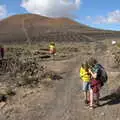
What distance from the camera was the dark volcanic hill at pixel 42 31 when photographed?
7400 centimetres

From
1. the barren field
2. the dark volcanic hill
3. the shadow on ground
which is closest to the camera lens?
the barren field

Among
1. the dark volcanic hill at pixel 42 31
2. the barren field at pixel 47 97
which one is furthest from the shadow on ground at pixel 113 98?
the dark volcanic hill at pixel 42 31

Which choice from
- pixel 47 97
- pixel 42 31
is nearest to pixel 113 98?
pixel 47 97

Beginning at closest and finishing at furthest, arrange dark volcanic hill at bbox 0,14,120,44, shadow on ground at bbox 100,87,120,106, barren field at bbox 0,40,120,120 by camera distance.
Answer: barren field at bbox 0,40,120,120 < shadow on ground at bbox 100,87,120,106 < dark volcanic hill at bbox 0,14,120,44

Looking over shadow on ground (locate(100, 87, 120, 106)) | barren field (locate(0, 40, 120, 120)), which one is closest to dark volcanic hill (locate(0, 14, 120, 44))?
barren field (locate(0, 40, 120, 120))

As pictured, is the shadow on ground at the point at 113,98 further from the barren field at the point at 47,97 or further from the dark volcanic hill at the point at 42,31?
the dark volcanic hill at the point at 42,31

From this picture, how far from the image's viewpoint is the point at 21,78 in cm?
1609

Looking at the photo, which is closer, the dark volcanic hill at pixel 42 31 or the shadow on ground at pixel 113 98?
the shadow on ground at pixel 113 98

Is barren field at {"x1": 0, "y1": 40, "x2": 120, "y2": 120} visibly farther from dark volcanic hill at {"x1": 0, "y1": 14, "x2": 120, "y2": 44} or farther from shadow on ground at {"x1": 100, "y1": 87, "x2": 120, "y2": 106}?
dark volcanic hill at {"x1": 0, "y1": 14, "x2": 120, "y2": 44}

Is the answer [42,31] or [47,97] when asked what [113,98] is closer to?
[47,97]

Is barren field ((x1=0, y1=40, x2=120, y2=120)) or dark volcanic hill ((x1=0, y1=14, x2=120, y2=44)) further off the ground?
dark volcanic hill ((x1=0, y1=14, x2=120, y2=44))

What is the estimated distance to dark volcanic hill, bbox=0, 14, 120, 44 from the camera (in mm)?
74000

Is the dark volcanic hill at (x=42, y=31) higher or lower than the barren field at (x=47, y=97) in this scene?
higher

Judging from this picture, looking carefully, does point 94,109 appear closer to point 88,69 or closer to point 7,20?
point 88,69
